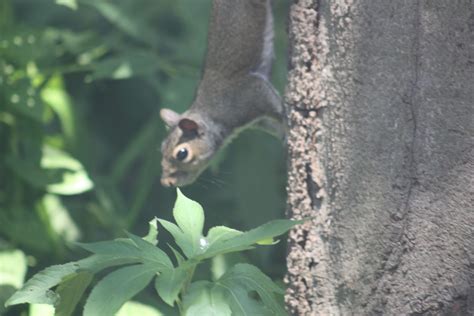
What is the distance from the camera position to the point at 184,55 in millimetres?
3293

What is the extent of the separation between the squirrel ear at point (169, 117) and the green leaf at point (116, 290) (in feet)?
4.53

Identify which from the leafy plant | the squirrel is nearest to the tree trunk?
the leafy plant

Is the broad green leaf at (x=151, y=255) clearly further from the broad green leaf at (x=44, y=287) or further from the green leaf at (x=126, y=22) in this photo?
the green leaf at (x=126, y=22)

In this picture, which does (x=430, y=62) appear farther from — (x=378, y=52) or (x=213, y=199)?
(x=213, y=199)

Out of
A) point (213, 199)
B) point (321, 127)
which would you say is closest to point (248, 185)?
point (213, 199)

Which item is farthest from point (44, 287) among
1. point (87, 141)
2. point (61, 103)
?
point (87, 141)

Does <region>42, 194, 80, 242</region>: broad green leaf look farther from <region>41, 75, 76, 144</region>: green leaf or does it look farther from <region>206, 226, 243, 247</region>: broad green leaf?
<region>206, 226, 243, 247</region>: broad green leaf

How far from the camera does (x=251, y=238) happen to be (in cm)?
151

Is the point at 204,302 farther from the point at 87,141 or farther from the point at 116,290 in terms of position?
the point at 87,141

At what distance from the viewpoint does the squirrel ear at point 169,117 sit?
9.39 ft

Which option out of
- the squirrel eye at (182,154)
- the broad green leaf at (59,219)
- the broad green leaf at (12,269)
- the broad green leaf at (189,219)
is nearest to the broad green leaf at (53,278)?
the broad green leaf at (189,219)

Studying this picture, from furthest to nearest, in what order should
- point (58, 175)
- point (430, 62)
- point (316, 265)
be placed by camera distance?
1. point (58, 175)
2. point (316, 265)
3. point (430, 62)

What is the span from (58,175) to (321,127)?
1541 millimetres

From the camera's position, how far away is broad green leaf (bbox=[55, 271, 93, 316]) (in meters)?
1.64
